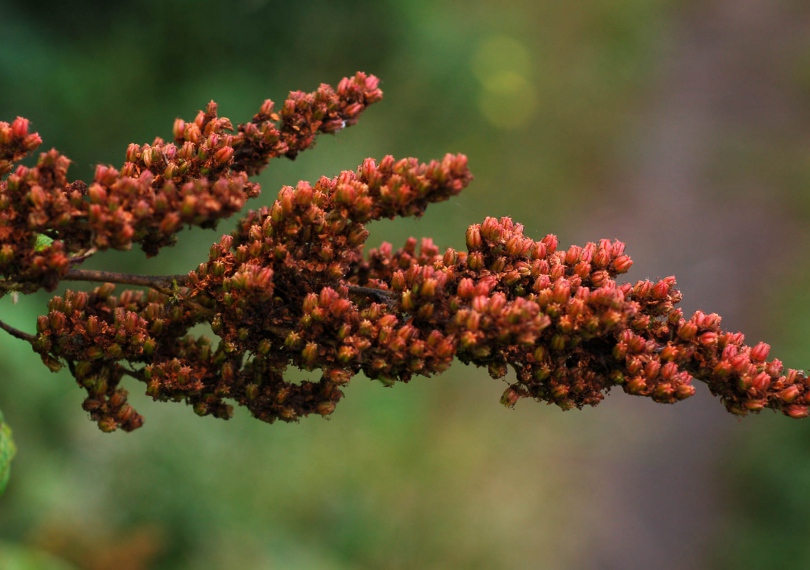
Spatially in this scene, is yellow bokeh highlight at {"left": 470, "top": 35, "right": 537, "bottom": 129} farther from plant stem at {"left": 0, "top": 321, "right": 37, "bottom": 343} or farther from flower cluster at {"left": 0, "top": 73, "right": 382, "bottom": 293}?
plant stem at {"left": 0, "top": 321, "right": 37, "bottom": 343}

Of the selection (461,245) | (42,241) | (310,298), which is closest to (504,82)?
(461,245)

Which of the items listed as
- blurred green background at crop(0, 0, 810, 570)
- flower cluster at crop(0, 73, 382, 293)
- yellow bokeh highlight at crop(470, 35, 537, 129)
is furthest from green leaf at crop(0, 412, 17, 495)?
yellow bokeh highlight at crop(470, 35, 537, 129)

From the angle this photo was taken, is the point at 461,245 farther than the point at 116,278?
Yes

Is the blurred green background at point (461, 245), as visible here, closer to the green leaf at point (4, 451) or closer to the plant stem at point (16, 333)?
the green leaf at point (4, 451)

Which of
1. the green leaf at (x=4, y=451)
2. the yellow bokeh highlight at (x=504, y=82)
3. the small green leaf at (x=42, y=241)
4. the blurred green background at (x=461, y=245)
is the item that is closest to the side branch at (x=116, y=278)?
the small green leaf at (x=42, y=241)

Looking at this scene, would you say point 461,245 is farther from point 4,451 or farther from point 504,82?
point 4,451

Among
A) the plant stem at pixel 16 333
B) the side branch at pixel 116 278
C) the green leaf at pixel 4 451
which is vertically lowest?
the green leaf at pixel 4 451
